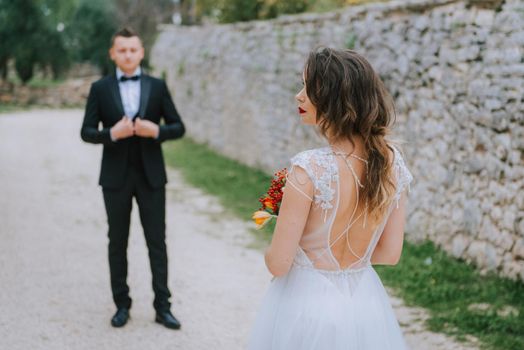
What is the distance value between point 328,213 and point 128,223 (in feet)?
8.58

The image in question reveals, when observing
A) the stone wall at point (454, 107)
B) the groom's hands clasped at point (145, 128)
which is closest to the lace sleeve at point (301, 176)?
the groom's hands clasped at point (145, 128)

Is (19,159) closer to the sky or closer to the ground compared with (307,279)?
closer to the ground

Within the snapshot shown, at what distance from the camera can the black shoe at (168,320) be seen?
15.6 ft

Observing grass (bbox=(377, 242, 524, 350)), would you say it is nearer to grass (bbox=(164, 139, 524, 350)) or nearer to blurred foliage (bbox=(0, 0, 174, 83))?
grass (bbox=(164, 139, 524, 350))

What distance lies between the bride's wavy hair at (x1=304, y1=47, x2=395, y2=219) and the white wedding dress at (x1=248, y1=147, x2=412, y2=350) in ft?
0.21

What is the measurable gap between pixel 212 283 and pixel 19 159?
8.35 m

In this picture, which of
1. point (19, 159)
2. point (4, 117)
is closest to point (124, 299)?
point (19, 159)

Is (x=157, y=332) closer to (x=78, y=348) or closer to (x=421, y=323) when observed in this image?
(x=78, y=348)

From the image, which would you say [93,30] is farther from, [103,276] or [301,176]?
[301,176]

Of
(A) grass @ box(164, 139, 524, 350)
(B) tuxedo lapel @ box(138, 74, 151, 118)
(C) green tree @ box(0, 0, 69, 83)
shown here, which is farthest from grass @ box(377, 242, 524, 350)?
(C) green tree @ box(0, 0, 69, 83)

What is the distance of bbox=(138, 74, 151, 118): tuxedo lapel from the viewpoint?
4.58 meters

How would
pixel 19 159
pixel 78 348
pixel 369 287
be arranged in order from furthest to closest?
1. pixel 19 159
2. pixel 78 348
3. pixel 369 287

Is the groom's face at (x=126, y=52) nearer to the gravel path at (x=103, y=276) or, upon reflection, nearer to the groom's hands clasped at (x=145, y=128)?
the groom's hands clasped at (x=145, y=128)

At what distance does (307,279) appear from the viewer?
2418mm
